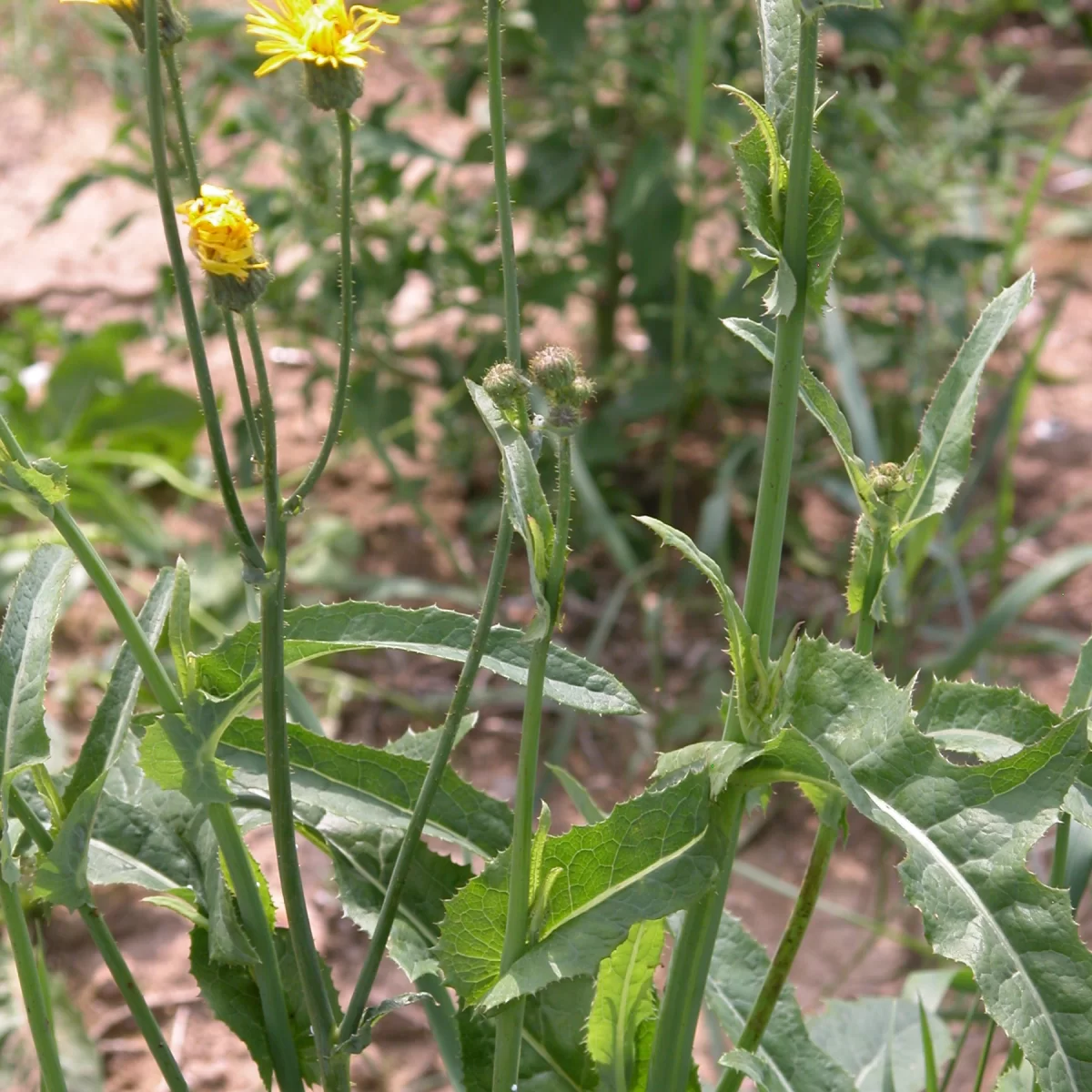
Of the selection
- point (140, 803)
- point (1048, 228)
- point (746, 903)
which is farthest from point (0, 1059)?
point (1048, 228)

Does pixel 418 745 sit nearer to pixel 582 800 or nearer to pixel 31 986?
pixel 582 800

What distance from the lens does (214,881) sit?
3.85 ft

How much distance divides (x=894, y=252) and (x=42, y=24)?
3660 millimetres

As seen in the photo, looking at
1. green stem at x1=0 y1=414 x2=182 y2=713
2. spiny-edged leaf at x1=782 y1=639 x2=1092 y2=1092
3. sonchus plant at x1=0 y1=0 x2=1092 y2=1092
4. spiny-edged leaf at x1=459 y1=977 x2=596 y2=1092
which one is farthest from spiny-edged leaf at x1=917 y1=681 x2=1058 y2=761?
green stem at x1=0 y1=414 x2=182 y2=713

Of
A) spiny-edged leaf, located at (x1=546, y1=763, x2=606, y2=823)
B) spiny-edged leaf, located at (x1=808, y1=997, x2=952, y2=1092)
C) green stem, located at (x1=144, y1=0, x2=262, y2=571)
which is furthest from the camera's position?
spiny-edged leaf, located at (x1=808, y1=997, x2=952, y2=1092)

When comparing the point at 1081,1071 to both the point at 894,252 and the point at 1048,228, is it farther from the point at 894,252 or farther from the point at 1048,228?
the point at 1048,228

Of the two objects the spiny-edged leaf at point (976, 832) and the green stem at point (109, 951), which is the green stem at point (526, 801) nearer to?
the spiny-edged leaf at point (976, 832)

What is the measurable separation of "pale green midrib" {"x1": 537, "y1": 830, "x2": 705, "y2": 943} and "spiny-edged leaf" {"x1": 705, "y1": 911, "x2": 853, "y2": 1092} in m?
0.32

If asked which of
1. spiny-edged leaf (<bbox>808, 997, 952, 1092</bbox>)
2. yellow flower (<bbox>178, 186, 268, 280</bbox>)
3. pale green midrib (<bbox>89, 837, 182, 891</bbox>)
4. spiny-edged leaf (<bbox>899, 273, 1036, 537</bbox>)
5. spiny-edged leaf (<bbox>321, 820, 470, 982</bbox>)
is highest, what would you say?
→ yellow flower (<bbox>178, 186, 268, 280</bbox>)

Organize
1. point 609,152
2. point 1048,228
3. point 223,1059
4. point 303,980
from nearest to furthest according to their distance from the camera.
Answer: point 303,980 < point 223,1059 < point 609,152 < point 1048,228

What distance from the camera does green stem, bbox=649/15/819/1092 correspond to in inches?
38.7

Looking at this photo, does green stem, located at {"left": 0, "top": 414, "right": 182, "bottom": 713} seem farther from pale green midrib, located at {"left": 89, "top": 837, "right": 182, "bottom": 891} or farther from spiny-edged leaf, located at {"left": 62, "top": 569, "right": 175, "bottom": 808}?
pale green midrib, located at {"left": 89, "top": 837, "right": 182, "bottom": 891}

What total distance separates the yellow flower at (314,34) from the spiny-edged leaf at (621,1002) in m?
0.79

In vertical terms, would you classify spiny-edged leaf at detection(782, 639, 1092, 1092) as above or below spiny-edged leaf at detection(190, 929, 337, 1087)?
above
